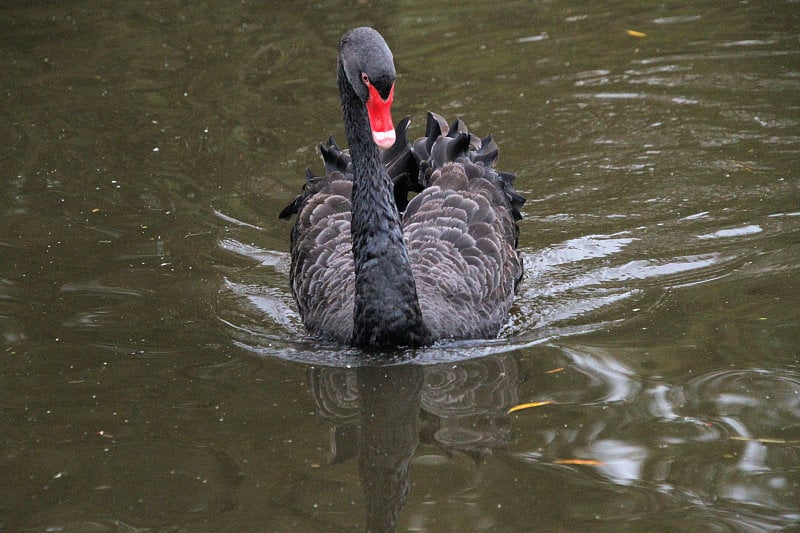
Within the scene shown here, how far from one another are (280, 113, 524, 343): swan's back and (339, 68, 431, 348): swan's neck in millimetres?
95

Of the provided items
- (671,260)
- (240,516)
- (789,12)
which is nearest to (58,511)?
(240,516)

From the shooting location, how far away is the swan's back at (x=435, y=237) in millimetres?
6582

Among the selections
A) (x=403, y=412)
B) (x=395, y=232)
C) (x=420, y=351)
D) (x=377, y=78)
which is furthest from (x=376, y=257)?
(x=377, y=78)

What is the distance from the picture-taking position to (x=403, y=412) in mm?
5816

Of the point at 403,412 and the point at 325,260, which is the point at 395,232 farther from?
the point at 403,412

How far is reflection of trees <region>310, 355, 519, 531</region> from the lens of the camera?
5.26m

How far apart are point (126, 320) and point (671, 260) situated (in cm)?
347

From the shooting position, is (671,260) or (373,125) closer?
(373,125)

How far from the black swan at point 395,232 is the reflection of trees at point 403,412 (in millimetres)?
231

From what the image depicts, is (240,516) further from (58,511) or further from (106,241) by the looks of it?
(106,241)

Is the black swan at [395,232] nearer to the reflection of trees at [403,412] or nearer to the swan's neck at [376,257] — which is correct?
the swan's neck at [376,257]

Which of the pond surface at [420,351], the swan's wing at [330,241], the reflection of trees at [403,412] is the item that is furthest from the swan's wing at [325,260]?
the reflection of trees at [403,412]

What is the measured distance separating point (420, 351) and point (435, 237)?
3.16 ft

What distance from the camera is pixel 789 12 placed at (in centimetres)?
1208
